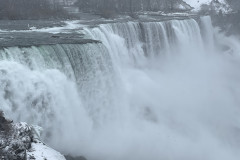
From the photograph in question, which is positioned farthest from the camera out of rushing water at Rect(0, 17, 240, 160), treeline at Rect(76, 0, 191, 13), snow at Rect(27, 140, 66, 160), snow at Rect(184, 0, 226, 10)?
snow at Rect(184, 0, 226, 10)

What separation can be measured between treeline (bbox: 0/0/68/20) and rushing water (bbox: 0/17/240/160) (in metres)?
7.72

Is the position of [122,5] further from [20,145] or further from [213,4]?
[20,145]

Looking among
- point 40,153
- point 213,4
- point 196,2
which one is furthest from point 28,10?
point 196,2

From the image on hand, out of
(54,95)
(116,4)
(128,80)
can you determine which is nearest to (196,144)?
(128,80)

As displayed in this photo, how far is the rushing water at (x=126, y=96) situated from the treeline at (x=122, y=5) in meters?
10.2

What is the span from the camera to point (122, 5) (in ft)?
121

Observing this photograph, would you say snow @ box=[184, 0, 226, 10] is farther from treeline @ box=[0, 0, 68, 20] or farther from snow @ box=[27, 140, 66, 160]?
snow @ box=[27, 140, 66, 160]

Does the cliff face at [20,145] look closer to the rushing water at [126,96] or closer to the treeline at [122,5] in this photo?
the rushing water at [126,96]

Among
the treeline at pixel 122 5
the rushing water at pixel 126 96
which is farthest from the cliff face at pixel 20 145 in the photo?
the treeline at pixel 122 5

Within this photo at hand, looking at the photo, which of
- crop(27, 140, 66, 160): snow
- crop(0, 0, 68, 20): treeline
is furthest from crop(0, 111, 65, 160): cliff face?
crop(0, 0, 68, 20): treeline

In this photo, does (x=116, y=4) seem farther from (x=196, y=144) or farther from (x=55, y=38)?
(x=196, y=144)

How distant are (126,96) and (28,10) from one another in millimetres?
13997

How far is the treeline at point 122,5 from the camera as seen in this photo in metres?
34.9

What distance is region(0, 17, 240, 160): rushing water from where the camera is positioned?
12.9 meters
